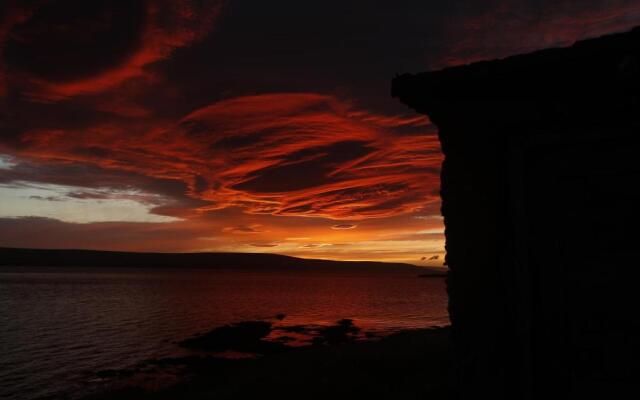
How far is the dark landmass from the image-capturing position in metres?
14.7

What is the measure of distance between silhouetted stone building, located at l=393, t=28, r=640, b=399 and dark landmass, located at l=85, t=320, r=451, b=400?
842 cm

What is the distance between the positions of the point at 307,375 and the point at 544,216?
14.2m

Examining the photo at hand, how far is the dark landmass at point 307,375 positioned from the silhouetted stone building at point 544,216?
8.42 meters

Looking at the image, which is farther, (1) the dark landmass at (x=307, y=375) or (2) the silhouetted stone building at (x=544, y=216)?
(1) the dark landmass at (x=307, y=375)

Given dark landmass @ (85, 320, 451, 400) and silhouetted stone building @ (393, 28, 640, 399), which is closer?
silhouetted stone building @ (393, 28, 640, 399)

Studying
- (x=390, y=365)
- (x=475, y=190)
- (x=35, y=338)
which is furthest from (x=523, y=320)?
(x=35, y=338)

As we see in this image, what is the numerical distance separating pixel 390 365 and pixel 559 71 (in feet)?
50.7

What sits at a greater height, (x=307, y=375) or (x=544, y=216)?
(x=544, y=216)

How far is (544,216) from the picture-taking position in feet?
16.4

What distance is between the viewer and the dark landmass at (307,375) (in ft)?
48.4

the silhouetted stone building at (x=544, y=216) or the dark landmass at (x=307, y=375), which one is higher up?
the silhouetted stone building at (x=544, y=216)

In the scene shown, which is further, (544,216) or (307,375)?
(307,375)

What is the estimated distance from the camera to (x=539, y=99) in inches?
204

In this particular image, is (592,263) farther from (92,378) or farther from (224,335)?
(224,335)
